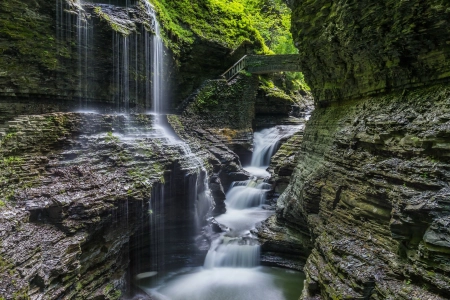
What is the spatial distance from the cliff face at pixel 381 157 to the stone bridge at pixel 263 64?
1035 centimetres

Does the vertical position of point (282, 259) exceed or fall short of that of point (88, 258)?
it falls short

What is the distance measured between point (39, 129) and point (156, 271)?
6006 millimetres

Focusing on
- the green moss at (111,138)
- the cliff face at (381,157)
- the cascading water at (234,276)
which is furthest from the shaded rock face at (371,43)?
the green moss at (111,138)

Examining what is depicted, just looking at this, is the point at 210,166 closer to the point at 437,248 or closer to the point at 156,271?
the point at 156,271

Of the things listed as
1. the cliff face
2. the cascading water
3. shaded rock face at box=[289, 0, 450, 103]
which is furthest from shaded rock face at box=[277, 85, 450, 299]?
the cascading water

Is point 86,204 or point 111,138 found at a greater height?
point 111,138

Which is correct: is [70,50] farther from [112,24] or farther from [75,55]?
[112,24]

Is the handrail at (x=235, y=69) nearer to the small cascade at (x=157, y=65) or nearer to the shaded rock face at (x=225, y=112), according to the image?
the shaded rock face at (x=225, y=112)

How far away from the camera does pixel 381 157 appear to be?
6.66 metres

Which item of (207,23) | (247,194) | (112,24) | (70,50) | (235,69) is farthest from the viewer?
(235,69)

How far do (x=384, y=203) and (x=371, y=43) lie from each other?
3805 mm

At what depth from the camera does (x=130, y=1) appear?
A: 546 inches

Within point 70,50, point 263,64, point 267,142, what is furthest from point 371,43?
point 267,142

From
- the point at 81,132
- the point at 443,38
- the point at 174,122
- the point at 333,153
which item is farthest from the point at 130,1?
the point at 443,38
